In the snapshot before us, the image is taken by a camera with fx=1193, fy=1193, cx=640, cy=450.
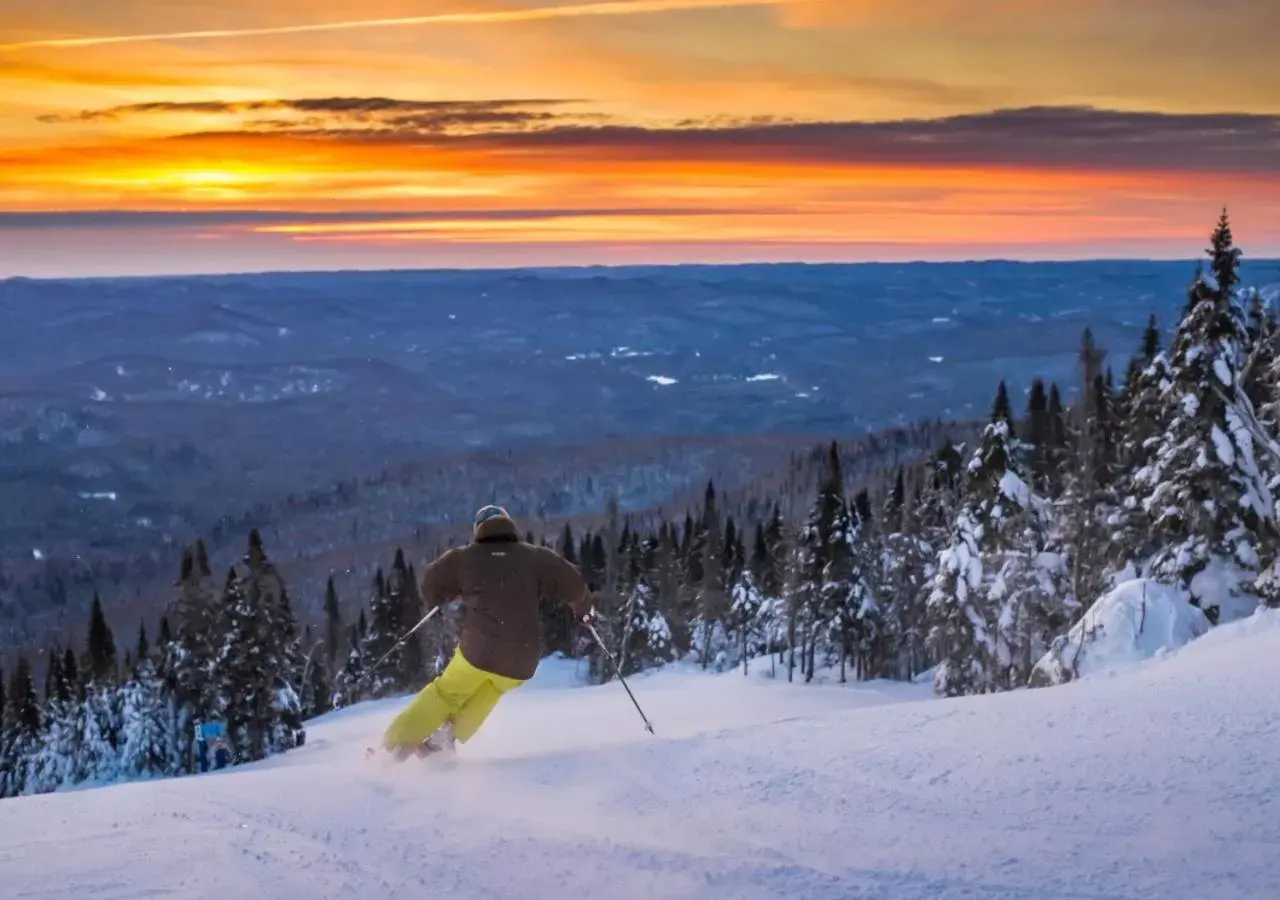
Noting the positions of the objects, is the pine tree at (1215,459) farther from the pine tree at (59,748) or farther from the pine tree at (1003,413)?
the pine tree at (59,748)

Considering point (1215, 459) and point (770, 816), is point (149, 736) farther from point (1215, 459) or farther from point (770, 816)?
point (770, 816)

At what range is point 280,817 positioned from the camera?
632 centimetres

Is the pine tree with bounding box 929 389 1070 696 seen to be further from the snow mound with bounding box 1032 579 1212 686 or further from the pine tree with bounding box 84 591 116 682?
the pine tree with bounding box 84 591 116 682

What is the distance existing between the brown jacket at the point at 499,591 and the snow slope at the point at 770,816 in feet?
2.39

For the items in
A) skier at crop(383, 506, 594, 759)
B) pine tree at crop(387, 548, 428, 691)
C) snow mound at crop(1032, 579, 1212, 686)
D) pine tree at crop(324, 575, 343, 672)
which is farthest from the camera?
pine tree at crop(324, 575, 343, 672)

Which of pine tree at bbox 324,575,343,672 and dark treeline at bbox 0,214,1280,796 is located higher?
dark treeline at bbox 0,214,1280,796

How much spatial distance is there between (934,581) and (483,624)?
97.5 feet

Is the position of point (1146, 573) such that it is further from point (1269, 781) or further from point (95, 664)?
point (95, 664)

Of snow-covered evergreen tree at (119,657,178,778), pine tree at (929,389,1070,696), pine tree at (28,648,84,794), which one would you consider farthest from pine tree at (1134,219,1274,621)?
pine tree at (28,648,84,794)

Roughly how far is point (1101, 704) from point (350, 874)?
5195mm

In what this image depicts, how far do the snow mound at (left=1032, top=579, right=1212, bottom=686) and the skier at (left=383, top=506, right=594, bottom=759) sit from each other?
24.1ft

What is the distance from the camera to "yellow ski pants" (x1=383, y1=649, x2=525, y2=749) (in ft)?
25.9

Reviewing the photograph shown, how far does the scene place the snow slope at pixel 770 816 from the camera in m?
5.10

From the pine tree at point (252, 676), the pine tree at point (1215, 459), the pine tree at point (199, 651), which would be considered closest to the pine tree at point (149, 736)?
the pine tree at point (199, 651)
